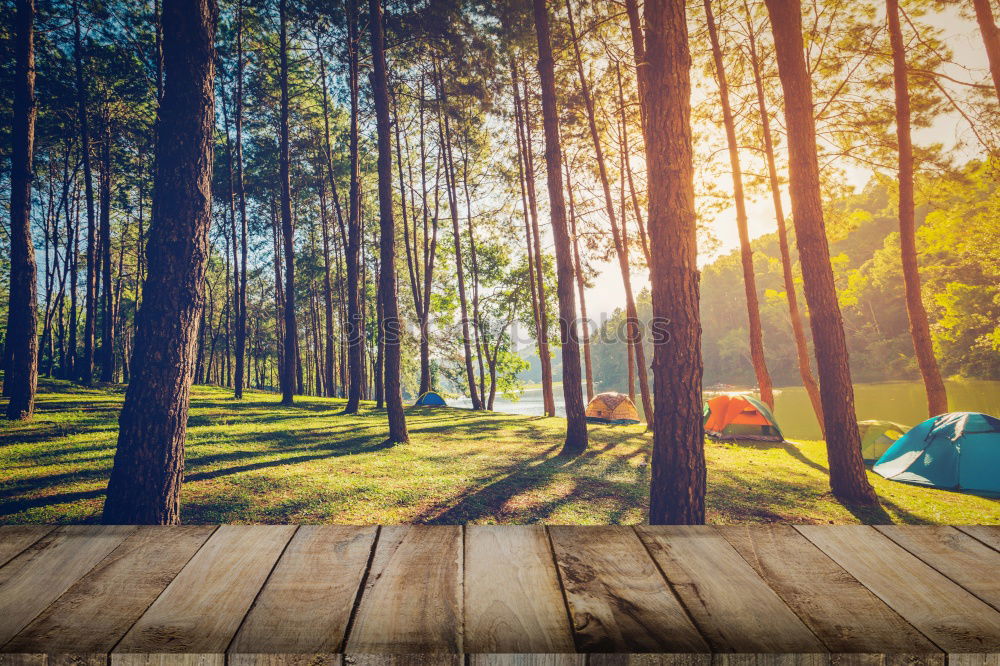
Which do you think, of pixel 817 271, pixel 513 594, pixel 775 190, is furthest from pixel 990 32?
pixel 513 594

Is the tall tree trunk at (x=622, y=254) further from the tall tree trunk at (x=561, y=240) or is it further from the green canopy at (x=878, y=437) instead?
the green canopy at (x=878, y=437)

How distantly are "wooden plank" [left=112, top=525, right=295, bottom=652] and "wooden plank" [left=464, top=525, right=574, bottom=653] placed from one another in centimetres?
63

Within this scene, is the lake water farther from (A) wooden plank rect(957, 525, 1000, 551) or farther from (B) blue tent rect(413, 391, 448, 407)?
(A) wooden plank rect(957, 525, 1000, 551)

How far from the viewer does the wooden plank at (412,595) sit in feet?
3.53

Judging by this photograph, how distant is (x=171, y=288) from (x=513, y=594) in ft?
11.5

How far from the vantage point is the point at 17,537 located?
1.67 meters

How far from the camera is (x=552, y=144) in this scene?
8992 millimetres

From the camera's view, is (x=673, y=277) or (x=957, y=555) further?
(x=673, y=277)

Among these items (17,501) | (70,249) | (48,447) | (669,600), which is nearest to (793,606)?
(669,600)

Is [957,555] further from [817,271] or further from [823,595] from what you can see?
[817,271]

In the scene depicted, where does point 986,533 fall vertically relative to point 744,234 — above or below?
below

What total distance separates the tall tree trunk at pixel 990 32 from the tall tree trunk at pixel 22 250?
18.1 meters

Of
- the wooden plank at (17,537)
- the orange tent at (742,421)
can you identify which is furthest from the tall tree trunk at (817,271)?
the wooden plank at (17,537)

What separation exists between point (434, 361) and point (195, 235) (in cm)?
2192
